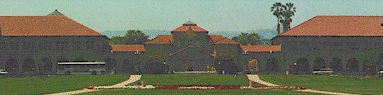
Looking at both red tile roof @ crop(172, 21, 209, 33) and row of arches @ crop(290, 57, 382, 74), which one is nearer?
row of arches @ crop(290, 57, 382, 74)

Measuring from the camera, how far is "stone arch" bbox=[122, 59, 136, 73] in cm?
10494

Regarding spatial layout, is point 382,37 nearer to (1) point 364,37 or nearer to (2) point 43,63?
(1) point 364,37

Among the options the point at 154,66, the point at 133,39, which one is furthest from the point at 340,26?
the point at 133,39

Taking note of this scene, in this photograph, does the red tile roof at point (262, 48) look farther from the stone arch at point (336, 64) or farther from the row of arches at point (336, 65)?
the stone arch at point (336, 64)

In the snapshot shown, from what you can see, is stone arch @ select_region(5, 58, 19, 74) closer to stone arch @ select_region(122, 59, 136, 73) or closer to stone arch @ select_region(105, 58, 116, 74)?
stone arch @ select_region(105, 58, 116, 74)

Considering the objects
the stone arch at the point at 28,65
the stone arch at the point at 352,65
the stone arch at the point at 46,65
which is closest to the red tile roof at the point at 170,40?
the stone arch at the point at 46,65

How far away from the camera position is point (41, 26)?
106688mm

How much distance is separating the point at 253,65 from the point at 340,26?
540 inches

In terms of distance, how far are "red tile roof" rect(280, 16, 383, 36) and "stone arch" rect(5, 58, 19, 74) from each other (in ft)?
121

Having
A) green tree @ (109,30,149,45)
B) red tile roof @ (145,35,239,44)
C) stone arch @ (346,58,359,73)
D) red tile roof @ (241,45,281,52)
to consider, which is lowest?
stone arch @ (346,58,359,73)

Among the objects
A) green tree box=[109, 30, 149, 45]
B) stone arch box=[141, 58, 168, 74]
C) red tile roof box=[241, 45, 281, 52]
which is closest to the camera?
stone arch box=[141, 58, 168, 74]

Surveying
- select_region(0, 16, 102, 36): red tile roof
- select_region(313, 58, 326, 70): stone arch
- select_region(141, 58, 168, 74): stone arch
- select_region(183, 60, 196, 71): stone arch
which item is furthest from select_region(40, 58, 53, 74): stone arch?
select_region(313, 58, 326, 70): stone arch

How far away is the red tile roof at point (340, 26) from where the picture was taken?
105 meters

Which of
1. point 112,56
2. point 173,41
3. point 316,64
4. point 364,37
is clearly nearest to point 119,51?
point 112,56
